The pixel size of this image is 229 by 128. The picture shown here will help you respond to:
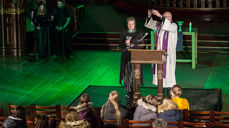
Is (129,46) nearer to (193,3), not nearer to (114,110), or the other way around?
(114,110)

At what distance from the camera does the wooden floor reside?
11805 millimetres

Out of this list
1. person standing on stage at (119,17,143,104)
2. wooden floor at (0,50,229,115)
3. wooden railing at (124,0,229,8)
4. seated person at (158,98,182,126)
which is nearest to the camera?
seated person at (158,98,182,126)

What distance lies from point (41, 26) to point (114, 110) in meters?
7.43

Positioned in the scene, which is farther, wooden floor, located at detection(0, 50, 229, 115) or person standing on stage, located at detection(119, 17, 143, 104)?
wooden floor, located at detection(0, 50, 229, 115)

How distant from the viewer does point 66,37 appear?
1555 cm

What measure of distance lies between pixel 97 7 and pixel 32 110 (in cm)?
1572

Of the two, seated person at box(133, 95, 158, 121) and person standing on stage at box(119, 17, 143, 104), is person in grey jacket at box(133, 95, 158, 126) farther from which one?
person standing on stage at box(119, 17, 143, 104)

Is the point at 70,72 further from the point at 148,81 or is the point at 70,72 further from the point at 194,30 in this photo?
the point at 194,30

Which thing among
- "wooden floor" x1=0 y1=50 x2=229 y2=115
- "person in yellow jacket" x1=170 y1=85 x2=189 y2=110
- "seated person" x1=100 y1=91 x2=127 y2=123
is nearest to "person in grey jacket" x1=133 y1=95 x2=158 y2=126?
"seated person" x1=100 y1=91 x2=127 y2=123

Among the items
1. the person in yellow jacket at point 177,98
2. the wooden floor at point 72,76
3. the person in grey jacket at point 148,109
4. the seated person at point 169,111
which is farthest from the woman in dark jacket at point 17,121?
the wooden floor at point 72,76

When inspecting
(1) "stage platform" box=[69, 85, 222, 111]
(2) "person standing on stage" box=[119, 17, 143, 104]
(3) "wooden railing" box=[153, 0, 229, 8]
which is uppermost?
(3) "wooden railing" box=[153, 0, 229, 8]

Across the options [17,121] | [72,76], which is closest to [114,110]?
[17,121]

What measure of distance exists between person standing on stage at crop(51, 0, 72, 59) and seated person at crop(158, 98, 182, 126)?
304 inches

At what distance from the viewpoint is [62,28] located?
15.4 meters
